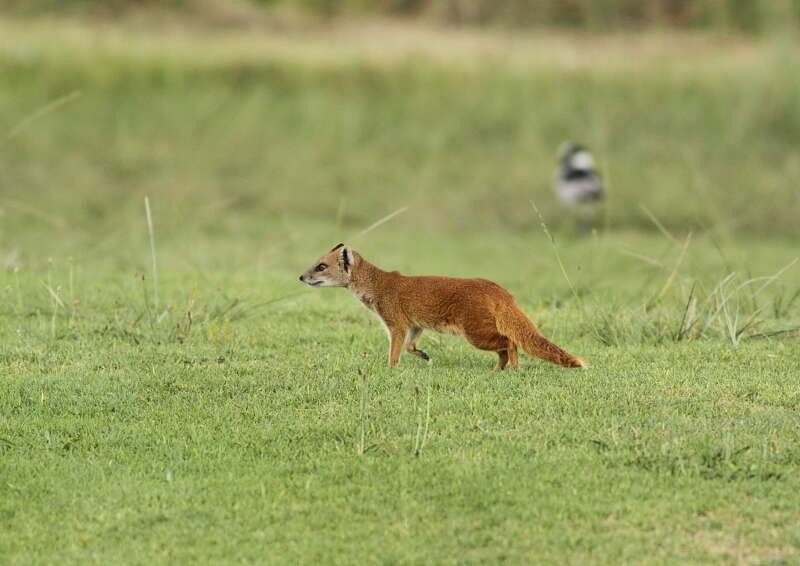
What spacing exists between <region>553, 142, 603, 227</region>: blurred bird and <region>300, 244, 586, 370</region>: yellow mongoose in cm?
741

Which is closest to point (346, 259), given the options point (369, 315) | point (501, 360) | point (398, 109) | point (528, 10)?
point (501, 360)

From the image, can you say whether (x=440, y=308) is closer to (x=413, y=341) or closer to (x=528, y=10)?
(x=413, y=341)

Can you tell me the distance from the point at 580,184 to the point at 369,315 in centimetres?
593

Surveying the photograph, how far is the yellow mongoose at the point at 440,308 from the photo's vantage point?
5.65 meters

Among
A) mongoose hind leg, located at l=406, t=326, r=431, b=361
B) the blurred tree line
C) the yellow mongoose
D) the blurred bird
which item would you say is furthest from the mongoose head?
the blurred tree line

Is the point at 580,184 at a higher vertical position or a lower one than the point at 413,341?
higher

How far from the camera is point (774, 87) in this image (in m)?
15.8

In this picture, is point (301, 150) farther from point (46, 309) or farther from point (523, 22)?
point (46, 309)

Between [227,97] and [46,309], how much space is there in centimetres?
880

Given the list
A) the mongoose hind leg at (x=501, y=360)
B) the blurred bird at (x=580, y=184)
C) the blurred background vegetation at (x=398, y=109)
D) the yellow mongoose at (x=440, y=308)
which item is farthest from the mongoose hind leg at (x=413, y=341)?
the blurred bird at (x=580, y=184)

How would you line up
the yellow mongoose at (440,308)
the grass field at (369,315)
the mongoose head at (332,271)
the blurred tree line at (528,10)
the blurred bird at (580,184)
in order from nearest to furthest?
the grass field at (369,315) < the yellow mongoose at (440,308) < the mongoose head at (332,271) < the blurred bird at (580,184) < the blurred tree line at (528,10)

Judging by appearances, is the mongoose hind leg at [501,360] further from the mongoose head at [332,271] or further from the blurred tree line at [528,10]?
the blurred tree line at [528,10]

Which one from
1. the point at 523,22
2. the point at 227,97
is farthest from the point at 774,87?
the point at 227,97

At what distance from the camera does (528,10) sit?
57.7 feet
